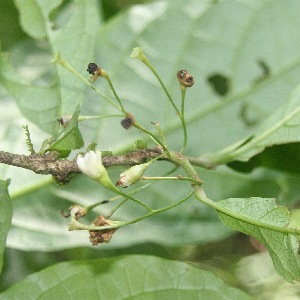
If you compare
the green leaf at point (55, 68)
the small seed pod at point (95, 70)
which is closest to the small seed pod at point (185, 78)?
the small seed pod at point (95, 70)

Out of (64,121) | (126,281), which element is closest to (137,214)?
(126,281)

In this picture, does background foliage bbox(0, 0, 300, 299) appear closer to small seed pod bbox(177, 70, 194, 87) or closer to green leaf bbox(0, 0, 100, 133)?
green leaf bbox(0, 0, 100, 133)

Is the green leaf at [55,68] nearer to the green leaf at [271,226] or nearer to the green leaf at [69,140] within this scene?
the green leaf at [69,140]

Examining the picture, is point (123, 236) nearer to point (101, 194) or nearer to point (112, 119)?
point (101, 194)

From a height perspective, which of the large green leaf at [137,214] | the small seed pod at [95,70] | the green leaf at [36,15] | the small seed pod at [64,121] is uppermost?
the small seed pod at [95,70]

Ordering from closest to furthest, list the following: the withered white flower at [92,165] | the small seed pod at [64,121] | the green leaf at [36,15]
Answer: the withered white flower at [92,165], the small seed pod at [64,121], the green leaf at [36,15]

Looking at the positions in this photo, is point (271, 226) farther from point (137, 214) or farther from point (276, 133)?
point (137, 214)
